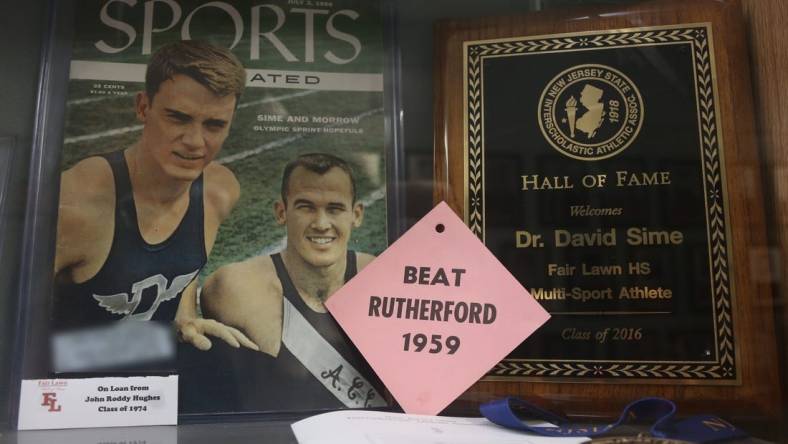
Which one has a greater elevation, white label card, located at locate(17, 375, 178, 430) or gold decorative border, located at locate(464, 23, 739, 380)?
gold decorative border, located at locate(464, 23, 739, 380)

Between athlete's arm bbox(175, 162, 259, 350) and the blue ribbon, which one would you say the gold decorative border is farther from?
athlete's arm bbox(175, 162, 259, 350)

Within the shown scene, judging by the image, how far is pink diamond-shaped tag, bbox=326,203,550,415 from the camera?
524mm

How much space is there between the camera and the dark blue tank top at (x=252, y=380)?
1.73 ft

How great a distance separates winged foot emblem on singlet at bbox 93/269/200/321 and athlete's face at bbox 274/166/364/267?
0.33ft

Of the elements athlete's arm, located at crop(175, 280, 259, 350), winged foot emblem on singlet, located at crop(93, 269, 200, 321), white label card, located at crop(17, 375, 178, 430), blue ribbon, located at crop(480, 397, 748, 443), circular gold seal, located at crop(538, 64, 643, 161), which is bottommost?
blue ribbon, located at crop(480, 397, 748, 443)

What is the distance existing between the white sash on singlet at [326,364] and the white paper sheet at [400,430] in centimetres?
3

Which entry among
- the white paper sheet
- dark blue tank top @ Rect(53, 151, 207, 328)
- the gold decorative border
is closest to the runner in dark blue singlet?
dark blue tank top @ Rect(53, 151, 207, 328)

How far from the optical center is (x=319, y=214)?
58cm

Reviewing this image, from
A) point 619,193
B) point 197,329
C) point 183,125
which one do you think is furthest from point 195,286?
point 619,193

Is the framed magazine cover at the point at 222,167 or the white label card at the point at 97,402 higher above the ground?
the framed magazine cover at the point at 222,167

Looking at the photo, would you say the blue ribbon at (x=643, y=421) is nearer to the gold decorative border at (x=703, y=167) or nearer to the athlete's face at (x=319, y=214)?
the gold decorative border at (x=703, y=167)

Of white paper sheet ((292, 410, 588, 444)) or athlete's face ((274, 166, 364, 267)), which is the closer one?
white paper sheet ((292, 410, 588, 444))

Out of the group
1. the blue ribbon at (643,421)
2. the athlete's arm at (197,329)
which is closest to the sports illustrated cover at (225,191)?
the athlete's arm at (197,329)

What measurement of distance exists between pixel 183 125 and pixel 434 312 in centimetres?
27
